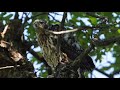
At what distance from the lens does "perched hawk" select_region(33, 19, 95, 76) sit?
493 centimetres

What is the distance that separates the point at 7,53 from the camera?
12.1ft

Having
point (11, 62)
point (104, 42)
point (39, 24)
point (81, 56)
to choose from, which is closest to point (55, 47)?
A: point (39, 24)

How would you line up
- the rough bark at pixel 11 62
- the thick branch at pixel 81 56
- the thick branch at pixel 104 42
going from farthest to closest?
the rough bark at pixel 11 62, the thick branch at pixel 81 56, the thick branch at pixel 104 42

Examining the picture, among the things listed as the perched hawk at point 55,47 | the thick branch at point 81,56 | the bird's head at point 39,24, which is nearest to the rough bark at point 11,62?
the thick branch at point 81,56

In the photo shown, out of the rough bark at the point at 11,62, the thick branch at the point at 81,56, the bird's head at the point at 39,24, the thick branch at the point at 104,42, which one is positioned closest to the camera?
the thick branch at the point at 104,42

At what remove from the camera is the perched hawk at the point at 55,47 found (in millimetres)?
4925

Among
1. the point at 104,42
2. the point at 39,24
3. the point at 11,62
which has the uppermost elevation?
the point at 39,24

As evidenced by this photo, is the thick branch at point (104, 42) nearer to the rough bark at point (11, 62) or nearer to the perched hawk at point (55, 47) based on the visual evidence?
the rough bark at point (11, 62)

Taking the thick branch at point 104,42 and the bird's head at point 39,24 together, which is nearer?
the thick branch at point 104,42

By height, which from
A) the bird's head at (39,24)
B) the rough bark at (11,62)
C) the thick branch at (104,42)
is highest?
the bird's head at (39,24)

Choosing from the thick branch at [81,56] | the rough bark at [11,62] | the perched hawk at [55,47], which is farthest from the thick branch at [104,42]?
the perched hawk at [55,47]

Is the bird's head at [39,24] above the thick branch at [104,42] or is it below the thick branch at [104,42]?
above

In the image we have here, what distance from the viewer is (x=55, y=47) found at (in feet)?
17.0

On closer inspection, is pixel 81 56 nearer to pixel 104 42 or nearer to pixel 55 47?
pixel 104 42
